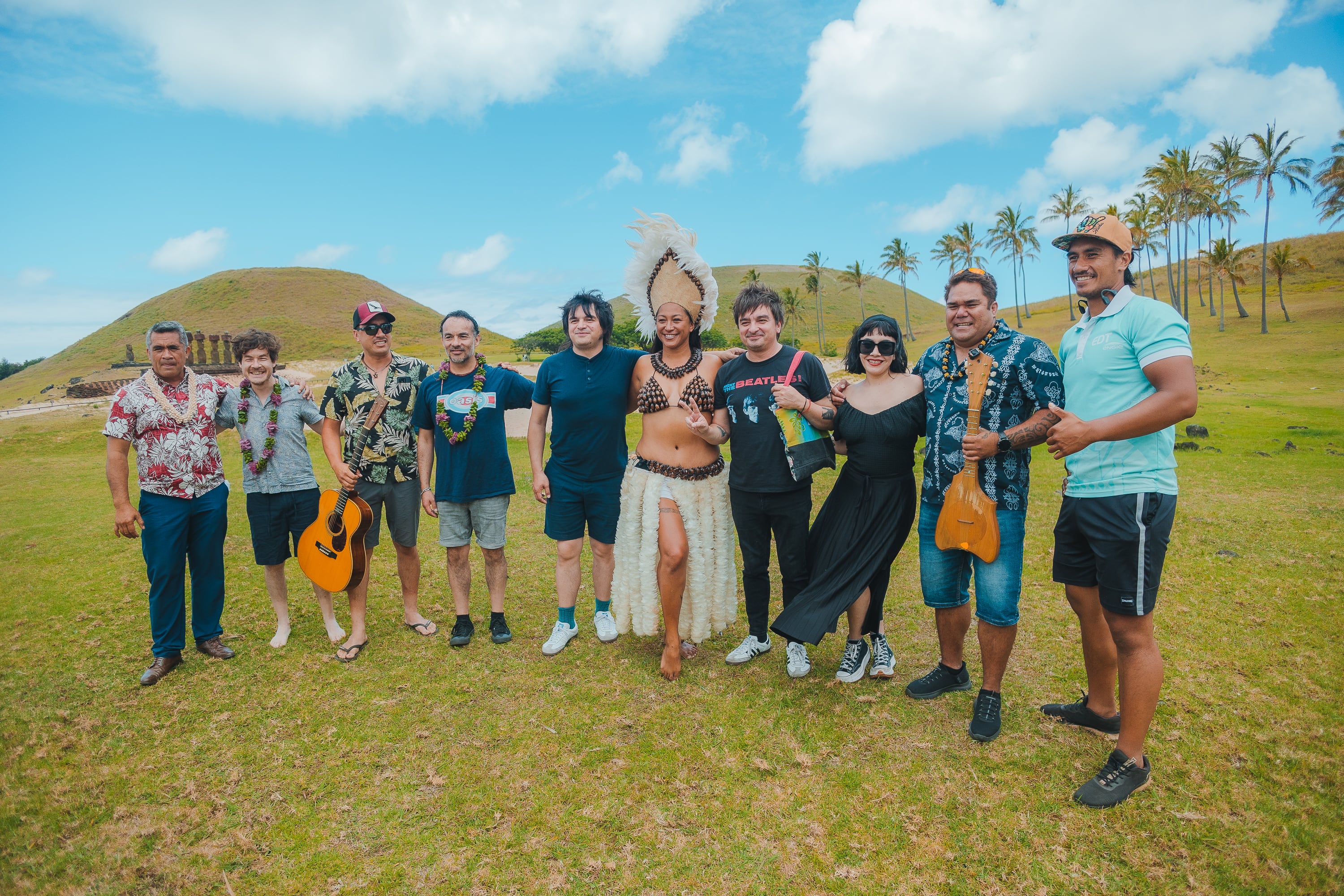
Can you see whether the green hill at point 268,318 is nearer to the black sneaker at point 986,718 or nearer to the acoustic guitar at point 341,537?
the acoustic guitar at point 341,537

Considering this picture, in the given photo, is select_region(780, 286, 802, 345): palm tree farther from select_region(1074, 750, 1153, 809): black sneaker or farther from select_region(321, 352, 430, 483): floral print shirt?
select_region(1074, 750, 1153, 809): black sneaker

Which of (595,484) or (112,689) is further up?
(595,484)

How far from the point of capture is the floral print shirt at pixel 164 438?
14.7ft

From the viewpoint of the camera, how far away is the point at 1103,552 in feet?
10.2

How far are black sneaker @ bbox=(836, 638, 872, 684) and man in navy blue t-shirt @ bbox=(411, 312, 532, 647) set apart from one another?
8.10ft

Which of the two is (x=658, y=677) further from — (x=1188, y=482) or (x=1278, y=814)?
(x=1188, y=482)

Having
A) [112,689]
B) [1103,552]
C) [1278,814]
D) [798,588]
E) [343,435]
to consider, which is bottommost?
[1278,814]

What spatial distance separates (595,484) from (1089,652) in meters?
3.21

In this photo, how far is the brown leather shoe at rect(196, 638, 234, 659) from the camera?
481cm

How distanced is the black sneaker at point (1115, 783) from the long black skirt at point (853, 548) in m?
1.42

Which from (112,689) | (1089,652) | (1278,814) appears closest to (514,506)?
(112,689)

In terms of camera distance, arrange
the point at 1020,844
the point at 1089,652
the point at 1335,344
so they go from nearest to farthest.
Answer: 1. the point at 1020,844
2. the point at 1089,652
3. the point at 1335,344

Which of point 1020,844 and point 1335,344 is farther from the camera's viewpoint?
point 1335,344

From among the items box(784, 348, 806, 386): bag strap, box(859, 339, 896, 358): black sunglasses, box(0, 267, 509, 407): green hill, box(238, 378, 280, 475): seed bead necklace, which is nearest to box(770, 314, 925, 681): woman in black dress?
box(859, 339, 896, 358): black sunglasses
